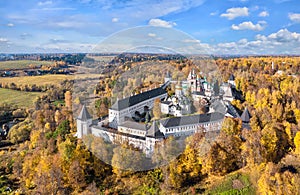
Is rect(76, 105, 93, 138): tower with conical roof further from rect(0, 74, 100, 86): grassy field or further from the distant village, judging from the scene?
rect(0, 74, 100, 86): grassy field

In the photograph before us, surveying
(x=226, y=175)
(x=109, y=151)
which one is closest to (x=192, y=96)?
(x=226, y=175)

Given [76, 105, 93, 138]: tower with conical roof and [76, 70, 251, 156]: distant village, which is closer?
[76, 70, 251, 156]: distant village

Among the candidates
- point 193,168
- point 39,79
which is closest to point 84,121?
point 193,168

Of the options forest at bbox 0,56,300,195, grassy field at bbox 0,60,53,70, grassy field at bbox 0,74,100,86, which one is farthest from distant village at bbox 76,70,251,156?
grassy field at bbox 0,60,53,70

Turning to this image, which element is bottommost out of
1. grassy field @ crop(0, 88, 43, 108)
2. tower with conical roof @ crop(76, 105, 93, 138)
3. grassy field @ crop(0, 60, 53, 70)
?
grassy field @ crop(0, 88, 43, 108)

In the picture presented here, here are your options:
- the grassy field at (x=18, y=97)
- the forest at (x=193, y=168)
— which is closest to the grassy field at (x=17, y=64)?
the grassy field at (x=18, y=97)

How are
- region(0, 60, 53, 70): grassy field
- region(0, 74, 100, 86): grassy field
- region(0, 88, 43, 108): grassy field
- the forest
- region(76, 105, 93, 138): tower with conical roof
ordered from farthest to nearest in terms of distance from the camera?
region(0, 60, 53, 70): grassy field
region(0, 74, 100, 86): grassy field
region(0, 88, 43, 108): grassy field
region(76, 105, 93, 138): tower with conical roof
the forest

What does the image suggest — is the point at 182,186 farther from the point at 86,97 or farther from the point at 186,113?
the point at 86,97
